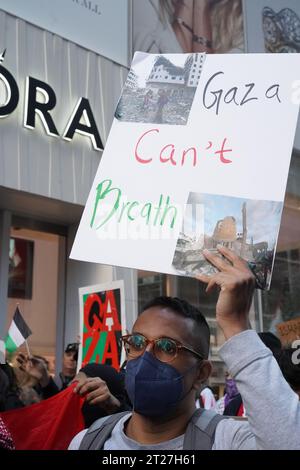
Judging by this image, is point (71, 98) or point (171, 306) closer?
point (171, 306)

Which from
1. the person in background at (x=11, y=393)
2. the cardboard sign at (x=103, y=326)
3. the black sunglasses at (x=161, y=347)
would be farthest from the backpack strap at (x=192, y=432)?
the cardboard sign at (x=103, y=326)

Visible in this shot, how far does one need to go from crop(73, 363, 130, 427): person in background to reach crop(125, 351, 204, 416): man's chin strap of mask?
47 cm

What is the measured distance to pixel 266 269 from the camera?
5.67ft

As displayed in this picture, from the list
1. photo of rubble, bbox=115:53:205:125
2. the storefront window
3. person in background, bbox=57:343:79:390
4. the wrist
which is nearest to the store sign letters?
person in background, bbox=57:343:79:390

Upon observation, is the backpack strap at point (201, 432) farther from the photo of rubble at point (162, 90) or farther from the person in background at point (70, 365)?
the person in background at point (70, 365)

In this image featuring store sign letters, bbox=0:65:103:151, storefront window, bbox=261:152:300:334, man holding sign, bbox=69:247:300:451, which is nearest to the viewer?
man holding sign, bbox=69:247:300:451

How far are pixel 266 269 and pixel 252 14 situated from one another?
37.2 feet

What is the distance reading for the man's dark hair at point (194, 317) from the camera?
180 centimetres

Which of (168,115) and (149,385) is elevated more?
(168,115)

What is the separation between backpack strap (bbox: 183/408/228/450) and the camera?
1.55 metres

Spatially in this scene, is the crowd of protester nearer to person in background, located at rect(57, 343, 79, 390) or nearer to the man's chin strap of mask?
the man's chin strap of mask

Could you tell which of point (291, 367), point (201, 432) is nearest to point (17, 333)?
point (291, 367)
